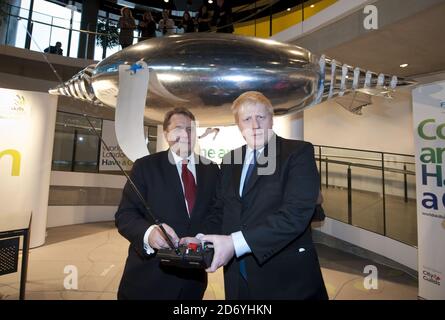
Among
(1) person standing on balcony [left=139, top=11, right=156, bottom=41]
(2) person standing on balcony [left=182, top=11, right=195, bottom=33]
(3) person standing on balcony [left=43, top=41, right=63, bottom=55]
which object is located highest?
(3) person standing on balcony [left=43, top=41, right=63, bottom=55]

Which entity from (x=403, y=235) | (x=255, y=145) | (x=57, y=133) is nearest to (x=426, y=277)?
(x=403, y=235)

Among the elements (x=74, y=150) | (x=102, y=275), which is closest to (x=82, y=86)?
(x=102, y=275)

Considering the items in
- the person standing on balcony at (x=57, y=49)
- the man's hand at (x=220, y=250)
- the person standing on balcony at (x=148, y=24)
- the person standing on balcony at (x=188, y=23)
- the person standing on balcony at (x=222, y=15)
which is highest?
the person standing on balcony at (x=57, y=49)

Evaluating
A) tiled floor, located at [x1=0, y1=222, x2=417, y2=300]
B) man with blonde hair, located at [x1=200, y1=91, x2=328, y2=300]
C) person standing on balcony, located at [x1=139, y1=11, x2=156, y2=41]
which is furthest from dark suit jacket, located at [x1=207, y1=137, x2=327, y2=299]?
person standing on balcony, located at [x1=139, y1=11, x2=156, y2=41]

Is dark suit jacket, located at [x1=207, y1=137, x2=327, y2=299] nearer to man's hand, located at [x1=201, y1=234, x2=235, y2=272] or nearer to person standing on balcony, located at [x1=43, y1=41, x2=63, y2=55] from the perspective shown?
man's hand, located at [x1=201, y1=234, x2=235, y2=272]

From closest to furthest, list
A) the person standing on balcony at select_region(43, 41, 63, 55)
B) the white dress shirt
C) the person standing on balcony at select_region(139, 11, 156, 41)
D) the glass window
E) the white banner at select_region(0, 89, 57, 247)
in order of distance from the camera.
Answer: the white dress shirt → the person standing on balcony at select_region(139, 11, 156, 41) → the white banner at select_region(0, 89, 57, 247) → the person standing on balcony at select_region(43, 41, 63, 55) → the glass window

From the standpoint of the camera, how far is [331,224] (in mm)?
4383

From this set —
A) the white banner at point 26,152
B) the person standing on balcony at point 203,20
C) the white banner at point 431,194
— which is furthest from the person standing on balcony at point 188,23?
the white banner at point 26,152

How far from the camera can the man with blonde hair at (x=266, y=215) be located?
76 centimetres

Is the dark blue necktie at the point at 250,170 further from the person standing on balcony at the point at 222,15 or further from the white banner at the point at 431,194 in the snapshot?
the white banner at the point at 431,194

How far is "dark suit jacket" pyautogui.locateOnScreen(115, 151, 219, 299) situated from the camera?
0.97m

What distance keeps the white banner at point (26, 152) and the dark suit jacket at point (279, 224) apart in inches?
137

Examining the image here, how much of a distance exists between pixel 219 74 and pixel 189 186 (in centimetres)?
48

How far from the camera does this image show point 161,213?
96cm
